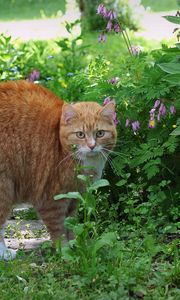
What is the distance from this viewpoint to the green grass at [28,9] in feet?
71.8

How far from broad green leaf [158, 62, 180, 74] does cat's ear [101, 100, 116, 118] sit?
59 centimetres

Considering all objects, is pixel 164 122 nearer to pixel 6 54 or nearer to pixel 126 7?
pixel 6 54

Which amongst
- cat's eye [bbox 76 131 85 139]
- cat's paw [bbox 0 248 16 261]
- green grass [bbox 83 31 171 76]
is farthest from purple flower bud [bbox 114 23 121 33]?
green grass [bbox 83 31 171 76]

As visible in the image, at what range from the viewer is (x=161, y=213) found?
593cm

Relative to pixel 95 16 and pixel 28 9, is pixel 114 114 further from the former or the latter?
pixel 28 9

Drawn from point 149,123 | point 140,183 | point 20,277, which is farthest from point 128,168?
point 20,277

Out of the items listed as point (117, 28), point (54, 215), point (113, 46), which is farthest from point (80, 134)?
point (113, 46)

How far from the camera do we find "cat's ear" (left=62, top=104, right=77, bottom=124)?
5.82 metres

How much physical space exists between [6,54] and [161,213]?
13.5 ft

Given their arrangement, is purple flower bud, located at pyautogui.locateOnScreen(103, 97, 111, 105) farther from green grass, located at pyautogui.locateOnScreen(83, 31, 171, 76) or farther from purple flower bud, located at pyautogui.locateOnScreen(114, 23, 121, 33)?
green grass, located at pyautogui.locateOnScreen(83, 31, 171, 76)

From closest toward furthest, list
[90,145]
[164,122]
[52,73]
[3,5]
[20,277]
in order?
1. [20,277]
2. [90,145]
3. [164,122]
4. [52,73]
5. [3,5]

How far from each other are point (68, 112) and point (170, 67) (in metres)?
0.85

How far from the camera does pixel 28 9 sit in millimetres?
23297

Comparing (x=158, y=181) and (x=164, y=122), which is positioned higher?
(x=164, y=122)
